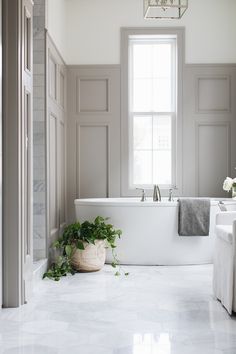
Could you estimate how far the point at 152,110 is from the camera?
6.78 m

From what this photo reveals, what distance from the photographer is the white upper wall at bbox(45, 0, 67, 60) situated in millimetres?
5395

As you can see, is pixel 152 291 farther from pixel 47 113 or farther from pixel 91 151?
pixel 91 151

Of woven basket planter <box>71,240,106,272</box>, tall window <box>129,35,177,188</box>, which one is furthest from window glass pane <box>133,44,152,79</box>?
woven basket planter <box>71,240,106,272</box>

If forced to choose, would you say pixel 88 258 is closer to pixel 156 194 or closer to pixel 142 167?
pixel 156 194

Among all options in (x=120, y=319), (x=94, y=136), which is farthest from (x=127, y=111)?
(x=120, y=319)

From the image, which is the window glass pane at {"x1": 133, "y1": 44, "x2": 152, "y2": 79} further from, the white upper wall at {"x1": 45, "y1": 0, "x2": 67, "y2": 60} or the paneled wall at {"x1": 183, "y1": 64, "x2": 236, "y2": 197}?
the white upper wall at {"x1": 45, "y1": 0, "x2": 67, "y2": 60}

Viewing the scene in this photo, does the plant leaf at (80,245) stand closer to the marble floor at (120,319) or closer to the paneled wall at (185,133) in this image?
the marble floor at (120,319)

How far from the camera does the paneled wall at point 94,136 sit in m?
6.64

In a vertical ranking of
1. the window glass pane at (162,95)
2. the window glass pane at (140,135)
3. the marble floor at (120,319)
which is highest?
the window glass pane at (162,95)

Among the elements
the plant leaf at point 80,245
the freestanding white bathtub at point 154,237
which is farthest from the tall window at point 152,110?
the plant leaf at point 80,245

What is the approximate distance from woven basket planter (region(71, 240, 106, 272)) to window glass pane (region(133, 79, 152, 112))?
2203 millimetres

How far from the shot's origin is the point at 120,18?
261 inches

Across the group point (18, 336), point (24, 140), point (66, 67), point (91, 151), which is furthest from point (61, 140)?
point (18, 336)

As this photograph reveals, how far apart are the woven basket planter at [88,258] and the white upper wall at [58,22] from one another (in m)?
2.17
